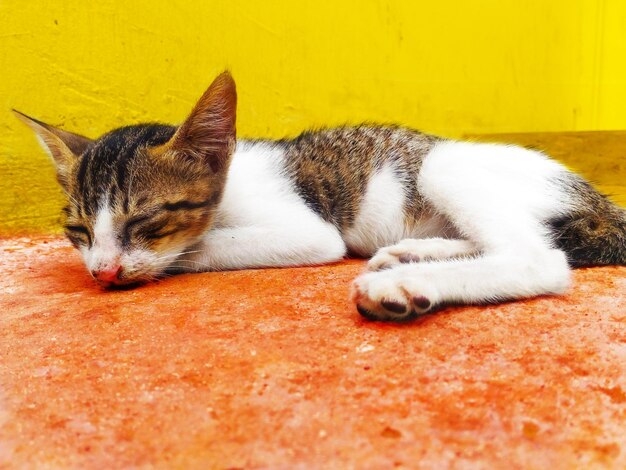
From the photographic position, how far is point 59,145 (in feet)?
6.59

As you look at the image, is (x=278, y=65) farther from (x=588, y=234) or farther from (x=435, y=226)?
(x=588, y=234)

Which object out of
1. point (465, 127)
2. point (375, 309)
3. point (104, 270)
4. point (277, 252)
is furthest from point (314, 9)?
point (375, 309)

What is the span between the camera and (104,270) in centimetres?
169

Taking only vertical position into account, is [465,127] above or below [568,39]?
below

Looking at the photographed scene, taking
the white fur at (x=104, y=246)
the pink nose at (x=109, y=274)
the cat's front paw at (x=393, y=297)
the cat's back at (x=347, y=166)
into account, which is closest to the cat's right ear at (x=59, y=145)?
the white fur at (x=104, y=246)

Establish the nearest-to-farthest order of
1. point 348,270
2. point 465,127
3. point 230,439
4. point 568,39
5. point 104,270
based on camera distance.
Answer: point 230,439 → point 104,270 → point 348,270 → point 465,127 → point 568,39

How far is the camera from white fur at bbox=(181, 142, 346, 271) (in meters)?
2.02

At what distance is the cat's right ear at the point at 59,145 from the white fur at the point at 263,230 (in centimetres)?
54

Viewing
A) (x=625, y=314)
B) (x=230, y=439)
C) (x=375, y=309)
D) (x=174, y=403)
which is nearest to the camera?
(x=230, y=439)

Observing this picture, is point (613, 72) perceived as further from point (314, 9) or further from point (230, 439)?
point (230, 439)

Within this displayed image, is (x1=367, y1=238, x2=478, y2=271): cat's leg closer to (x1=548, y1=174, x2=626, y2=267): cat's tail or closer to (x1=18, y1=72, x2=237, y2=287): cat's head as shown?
(x1=548, y1=174, x2=626, y2=267): cat's tail

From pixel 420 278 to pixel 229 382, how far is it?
56 centimetres

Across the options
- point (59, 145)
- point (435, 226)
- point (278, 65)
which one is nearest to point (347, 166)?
point (435, 226)

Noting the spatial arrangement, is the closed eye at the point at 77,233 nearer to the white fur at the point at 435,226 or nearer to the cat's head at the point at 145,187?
the cat's head at the point at 145,187
